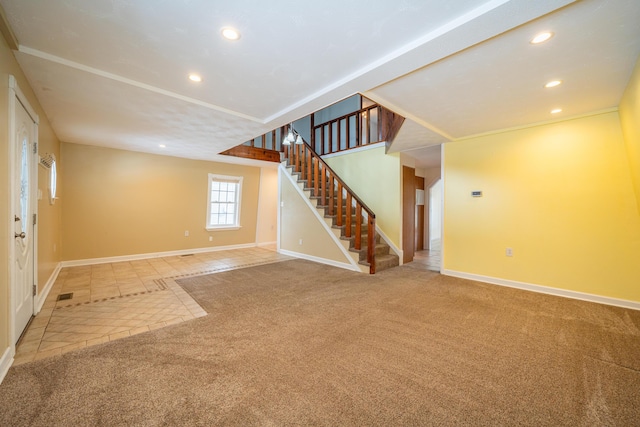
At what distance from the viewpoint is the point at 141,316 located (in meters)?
2.76

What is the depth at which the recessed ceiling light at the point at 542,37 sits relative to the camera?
1822 millimetres

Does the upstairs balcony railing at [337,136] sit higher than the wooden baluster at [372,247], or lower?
higher

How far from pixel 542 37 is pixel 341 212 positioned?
11.9 ft

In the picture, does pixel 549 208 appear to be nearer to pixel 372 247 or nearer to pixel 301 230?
pixel 372 247

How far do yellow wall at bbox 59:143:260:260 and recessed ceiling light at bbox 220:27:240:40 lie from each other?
194 inches

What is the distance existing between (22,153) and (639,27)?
196 inches

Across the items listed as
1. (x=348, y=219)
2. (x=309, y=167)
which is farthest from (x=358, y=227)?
(x=309, y=167)

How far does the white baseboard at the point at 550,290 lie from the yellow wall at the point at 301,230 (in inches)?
81.1

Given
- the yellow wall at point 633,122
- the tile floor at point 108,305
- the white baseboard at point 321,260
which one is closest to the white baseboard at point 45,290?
the tile floor at point 108,305

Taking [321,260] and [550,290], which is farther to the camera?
[321,260]

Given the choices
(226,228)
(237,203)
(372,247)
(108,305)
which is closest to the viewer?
(108,305)

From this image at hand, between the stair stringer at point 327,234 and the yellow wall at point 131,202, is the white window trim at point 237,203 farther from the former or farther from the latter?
the stair stringer at point 327,234

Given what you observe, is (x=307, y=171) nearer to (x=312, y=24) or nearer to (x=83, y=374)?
(x=312, y=24)

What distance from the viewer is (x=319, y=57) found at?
2.11 m
